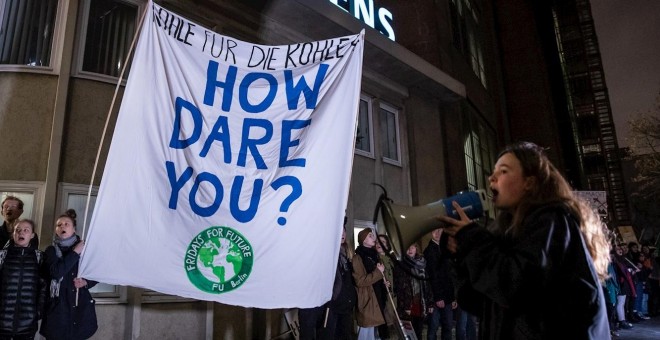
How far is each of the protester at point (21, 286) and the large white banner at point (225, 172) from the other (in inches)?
102

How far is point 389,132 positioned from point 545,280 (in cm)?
1160

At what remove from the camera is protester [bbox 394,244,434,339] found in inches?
308

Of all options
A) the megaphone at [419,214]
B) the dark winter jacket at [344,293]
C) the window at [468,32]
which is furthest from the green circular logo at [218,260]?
the window at [468,32]

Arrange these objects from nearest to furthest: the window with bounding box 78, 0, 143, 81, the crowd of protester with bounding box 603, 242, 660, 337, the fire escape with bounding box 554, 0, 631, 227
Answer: the window with bounding box 78, 0, 143, 81
the crowd of protester with bounding box 603, 242, 660, 337
the fire escape with bounding box 554, 0, 631, 227

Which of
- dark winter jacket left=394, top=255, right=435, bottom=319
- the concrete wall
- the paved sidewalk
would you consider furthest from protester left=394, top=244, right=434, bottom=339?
the concrete wall

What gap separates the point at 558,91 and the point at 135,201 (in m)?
42.4

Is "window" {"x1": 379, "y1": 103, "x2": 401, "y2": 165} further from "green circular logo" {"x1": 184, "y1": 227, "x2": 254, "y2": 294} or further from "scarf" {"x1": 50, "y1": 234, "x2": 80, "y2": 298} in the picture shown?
"green circular logo" {"x1": 184, "y1": 227, "x2": 254, "y2": 294}

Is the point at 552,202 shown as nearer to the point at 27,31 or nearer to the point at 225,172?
the point at 225,172

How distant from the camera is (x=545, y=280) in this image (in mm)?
1729

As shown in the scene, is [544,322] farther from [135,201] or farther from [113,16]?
[113,16]

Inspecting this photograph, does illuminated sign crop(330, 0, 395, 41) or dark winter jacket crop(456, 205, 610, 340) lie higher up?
illuminated sign crop(330, 0, 395, 41)

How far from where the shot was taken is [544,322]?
1.78m

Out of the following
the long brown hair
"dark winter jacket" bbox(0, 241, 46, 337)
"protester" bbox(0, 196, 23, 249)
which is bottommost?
"dark winter jacket" bbox(0, 241, 46, 337)

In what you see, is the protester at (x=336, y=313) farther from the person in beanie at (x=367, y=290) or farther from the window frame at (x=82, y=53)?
the window frame at (x=82, y=53)
